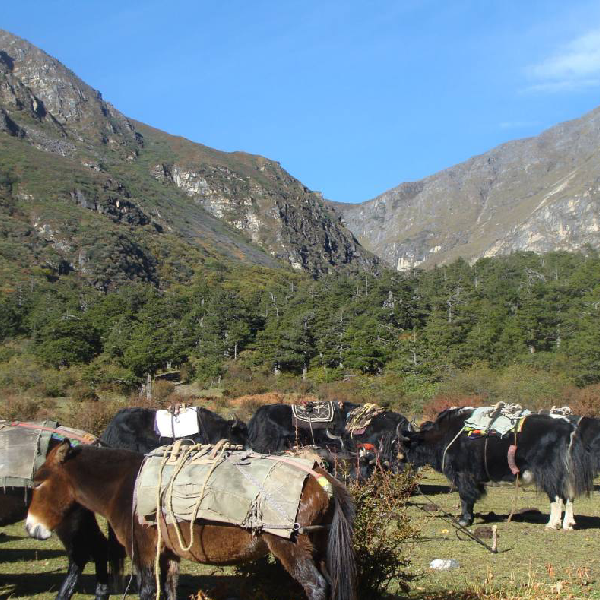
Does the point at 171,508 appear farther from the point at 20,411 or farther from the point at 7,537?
the point at 20,411

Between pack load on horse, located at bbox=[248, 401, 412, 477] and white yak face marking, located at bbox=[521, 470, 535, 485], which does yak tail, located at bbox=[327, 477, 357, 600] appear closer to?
white yak face marking, located at bbox=[521, 470, 535, 485]

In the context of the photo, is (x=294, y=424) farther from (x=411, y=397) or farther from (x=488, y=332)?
(x=488, y=332)

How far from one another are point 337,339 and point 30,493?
42.4m

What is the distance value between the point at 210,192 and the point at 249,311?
418ft

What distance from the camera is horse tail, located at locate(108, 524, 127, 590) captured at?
5.41m

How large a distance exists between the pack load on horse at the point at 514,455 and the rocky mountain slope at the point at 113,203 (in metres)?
65.4

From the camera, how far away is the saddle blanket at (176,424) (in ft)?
38.3

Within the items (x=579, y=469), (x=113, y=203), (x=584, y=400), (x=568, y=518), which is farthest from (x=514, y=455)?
(x=113, y=203)

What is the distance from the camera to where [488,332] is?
42344 millimetres

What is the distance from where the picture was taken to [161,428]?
11664 millimetres

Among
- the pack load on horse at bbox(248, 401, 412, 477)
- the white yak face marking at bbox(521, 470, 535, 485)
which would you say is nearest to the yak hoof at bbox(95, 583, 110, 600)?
the white yak face marking at bbox(521, 470, 535, 485)

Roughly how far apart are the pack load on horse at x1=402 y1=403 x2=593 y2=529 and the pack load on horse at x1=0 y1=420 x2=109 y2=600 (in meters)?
5.97

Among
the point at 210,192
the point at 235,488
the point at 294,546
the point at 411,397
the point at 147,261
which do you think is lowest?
the point at 411,397

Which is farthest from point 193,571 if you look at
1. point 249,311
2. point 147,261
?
point 147,261
